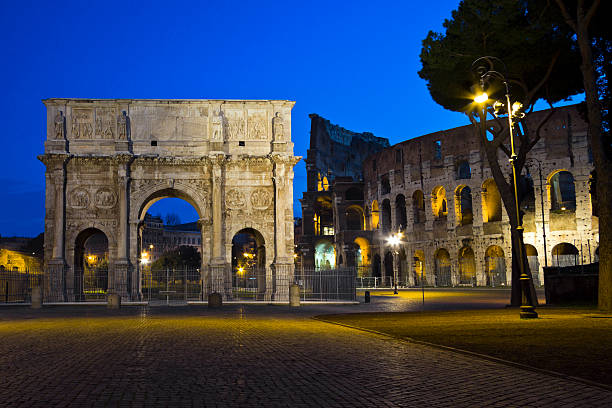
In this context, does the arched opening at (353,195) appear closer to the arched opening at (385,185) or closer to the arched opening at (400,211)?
the arched opening at (385,185)

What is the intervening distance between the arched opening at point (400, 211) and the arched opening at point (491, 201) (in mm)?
9035

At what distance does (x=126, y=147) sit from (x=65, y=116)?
Result: 11.4ft

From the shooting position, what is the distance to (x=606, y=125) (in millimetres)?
20031

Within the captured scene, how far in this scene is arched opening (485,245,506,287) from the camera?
1635 inches

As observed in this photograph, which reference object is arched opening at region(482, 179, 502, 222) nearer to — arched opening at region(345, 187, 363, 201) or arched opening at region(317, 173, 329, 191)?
arched opening at region(345, 187, 363, 201)

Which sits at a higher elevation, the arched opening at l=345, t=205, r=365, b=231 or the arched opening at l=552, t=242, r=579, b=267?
the arched opening at l=345, t=205, r=365, b=231

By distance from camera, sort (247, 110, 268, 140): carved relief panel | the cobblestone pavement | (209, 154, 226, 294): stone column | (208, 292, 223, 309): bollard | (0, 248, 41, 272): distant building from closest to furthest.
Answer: the cobblestone pavement → (208, 292, 223, 309): bollard → (209, 154, 226, 294): stone column → (247, 110, 268, 140): carved relief panel → (0, 248, 41, 272): distant building

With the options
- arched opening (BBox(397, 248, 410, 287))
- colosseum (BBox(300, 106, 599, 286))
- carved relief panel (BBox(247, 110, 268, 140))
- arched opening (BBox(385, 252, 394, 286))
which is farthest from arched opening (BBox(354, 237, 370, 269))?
carved relief panel (BBox(247, 110, 268, 140))

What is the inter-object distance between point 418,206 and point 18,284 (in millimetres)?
32763

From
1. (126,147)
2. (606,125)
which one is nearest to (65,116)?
(126,147)

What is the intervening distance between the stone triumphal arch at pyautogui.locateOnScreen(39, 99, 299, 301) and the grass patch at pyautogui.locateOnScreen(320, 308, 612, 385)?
44.7 feet

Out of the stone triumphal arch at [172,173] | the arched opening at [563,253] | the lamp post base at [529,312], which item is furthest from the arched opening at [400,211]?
the lamp post base at [529,312]

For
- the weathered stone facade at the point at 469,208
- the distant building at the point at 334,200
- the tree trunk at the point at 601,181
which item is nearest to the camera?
the tree trunk at the point at 601,181

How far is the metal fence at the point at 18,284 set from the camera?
89.9 ft
